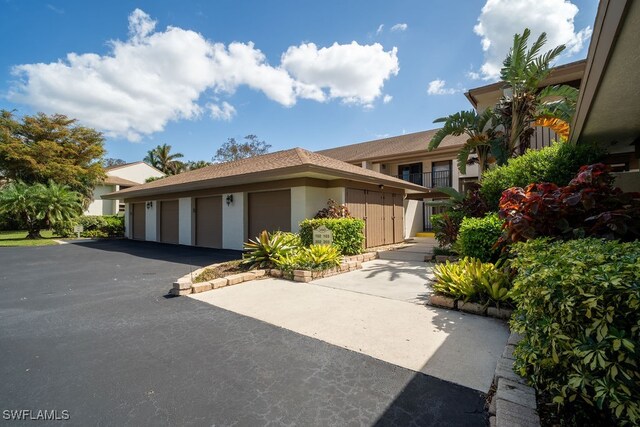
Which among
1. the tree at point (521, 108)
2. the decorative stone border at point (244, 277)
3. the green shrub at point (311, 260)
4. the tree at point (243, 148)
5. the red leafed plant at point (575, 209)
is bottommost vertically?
the decorative stone border at point (244, 277)

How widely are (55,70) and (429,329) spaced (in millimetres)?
18000

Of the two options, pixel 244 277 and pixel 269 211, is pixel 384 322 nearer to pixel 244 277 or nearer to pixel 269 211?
pixel 244 277

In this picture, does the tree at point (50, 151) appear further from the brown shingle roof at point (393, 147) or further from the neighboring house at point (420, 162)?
the neighboring house at point (420, 162)

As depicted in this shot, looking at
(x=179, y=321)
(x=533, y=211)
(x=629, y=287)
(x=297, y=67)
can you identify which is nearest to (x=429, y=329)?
(x=533, y=211)

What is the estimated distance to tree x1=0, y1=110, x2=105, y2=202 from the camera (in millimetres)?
23922

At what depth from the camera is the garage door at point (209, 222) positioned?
1387 centimetres

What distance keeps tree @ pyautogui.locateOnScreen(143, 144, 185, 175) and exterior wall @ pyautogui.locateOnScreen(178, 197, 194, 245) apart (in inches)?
1211

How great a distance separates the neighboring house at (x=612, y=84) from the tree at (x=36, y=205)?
82.7 feet

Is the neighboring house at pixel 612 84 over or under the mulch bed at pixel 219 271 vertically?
over

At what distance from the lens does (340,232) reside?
9.44 metres

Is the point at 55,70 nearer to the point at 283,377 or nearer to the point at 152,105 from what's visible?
the point at 152,105

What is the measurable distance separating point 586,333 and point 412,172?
21.3m

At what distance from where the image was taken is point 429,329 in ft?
12.6

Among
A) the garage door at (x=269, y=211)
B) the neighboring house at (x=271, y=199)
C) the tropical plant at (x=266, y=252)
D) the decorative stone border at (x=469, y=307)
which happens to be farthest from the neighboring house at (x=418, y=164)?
the decorative stone border at (x=469, y=307)
